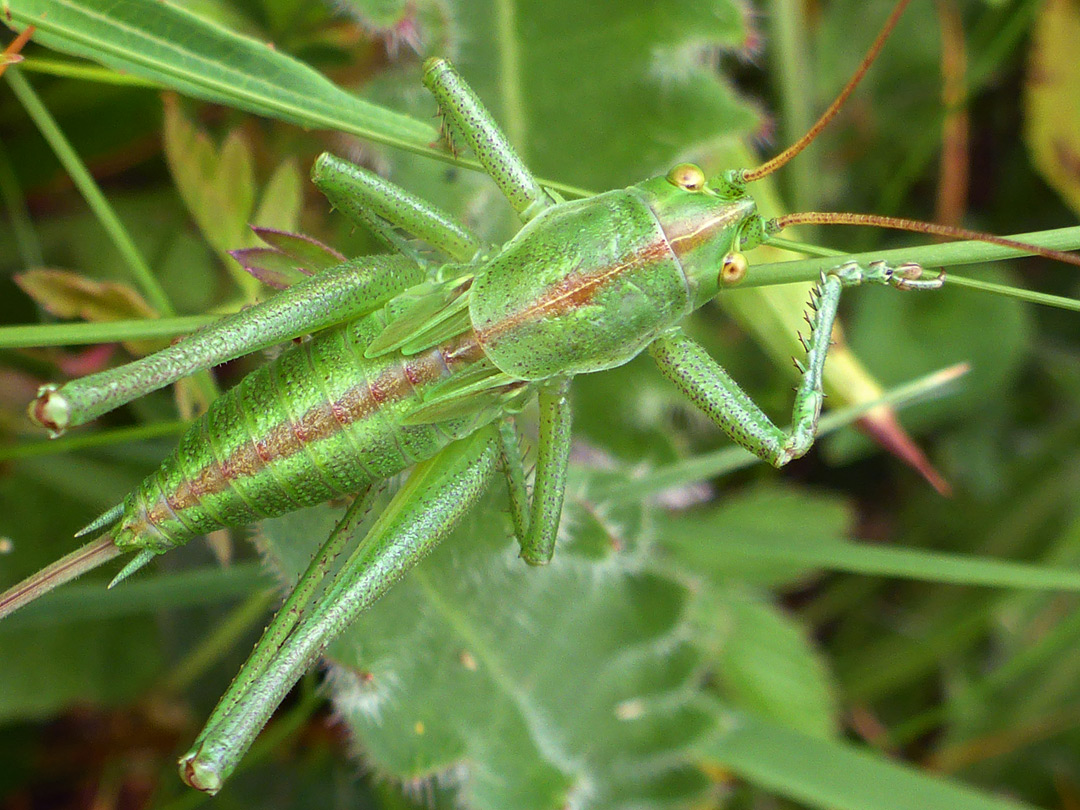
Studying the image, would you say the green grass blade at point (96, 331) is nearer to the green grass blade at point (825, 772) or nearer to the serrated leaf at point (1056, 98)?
the green grass blade at point (825, 772)

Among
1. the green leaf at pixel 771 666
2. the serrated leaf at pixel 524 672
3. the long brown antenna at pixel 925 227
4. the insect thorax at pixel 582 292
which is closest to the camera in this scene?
the long brown antenna at pixel 925 227

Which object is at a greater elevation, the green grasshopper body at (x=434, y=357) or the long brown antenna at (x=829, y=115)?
the long brown antenna at (x=829, y=115)

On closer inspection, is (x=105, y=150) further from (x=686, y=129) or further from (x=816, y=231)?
(x=816, y=231)

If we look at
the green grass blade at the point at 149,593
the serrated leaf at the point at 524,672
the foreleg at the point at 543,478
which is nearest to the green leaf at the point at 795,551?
the serrated leaf at the point at 524,672

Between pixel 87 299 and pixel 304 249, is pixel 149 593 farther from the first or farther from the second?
pixel 304 249

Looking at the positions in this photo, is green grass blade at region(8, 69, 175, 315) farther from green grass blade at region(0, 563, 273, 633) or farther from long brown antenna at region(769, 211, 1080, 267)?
long brown antenna at region(769, 211, 1080, 267)

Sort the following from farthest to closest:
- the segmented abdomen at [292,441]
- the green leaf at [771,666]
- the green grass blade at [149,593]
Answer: the green leaf at [771,666]
the green grass blade at [149,593]
the segmented abdomen at [292,441]

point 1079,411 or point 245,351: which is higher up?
point 245,351

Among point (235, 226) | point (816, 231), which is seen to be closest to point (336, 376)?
point (235, 226)
